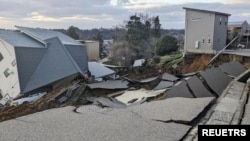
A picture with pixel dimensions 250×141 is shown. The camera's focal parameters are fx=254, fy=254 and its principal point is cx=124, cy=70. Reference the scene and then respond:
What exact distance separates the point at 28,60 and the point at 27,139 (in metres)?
16.1

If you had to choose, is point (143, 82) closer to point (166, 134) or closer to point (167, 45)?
point (166, 134)

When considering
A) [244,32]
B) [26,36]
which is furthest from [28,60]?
[244,32]

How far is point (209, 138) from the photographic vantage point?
13.1 feet

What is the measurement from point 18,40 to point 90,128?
1826cm

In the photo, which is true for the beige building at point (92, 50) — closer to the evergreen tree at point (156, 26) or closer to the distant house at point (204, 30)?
the evergreen tree at point (156, 26)

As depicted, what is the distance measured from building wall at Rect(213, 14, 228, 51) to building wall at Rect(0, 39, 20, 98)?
1557 cm

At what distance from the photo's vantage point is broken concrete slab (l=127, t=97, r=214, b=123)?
5278 mm

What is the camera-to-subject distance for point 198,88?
831cm

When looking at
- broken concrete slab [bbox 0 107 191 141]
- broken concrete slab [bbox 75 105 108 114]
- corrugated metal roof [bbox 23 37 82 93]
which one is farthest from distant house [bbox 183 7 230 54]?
broken concrete slab [bbox 0 107 191 141]

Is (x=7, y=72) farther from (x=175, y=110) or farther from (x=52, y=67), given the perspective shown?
(x=175, y=110)

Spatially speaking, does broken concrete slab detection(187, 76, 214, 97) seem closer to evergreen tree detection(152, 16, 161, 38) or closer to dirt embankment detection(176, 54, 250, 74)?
dirt embankment detection(176, 54, 250, 74)

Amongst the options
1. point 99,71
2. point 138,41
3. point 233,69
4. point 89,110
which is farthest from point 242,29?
point 89,110

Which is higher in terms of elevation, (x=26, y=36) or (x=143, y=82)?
(x=26, y=36)

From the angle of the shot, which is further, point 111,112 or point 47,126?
point 111,112
